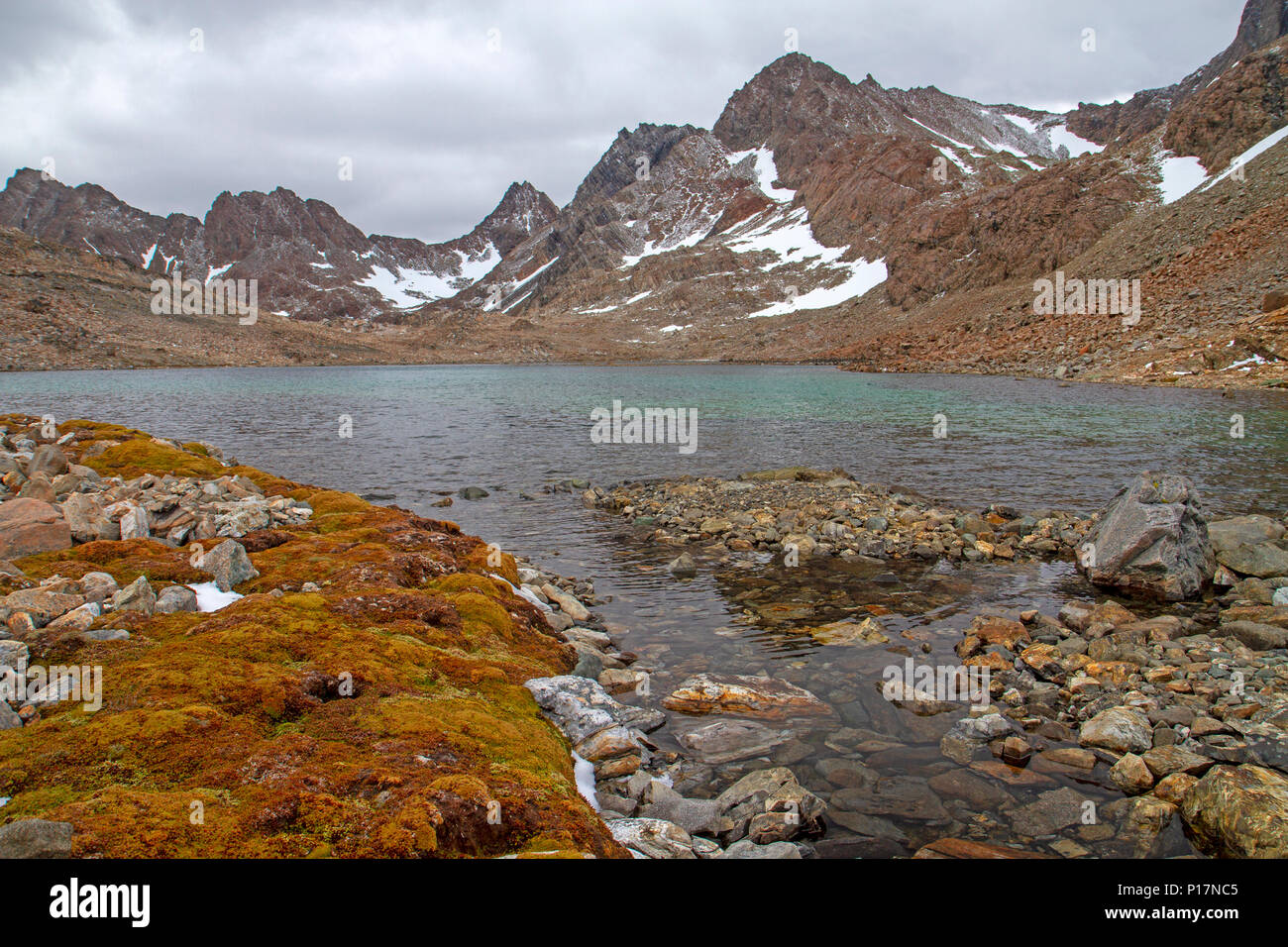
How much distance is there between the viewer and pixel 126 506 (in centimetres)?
1195

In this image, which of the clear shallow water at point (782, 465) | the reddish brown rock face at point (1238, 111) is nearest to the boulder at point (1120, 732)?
the clear shallow water at point (782, 465)

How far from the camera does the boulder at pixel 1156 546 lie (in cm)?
1359

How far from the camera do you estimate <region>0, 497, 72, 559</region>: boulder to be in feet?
32.0

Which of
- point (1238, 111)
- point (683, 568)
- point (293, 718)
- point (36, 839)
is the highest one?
point (1238, 111)

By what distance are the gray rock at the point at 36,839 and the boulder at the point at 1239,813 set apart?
950 centimetres

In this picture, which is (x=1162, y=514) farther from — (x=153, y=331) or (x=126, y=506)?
(x=153, y=331)

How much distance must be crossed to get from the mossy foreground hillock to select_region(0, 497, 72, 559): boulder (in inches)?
2.2

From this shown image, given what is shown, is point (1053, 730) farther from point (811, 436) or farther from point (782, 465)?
point (811, 436)

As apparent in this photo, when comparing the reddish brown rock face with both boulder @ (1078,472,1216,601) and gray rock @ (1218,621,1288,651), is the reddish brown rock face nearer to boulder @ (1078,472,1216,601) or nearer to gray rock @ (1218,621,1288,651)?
boulder @ (1078,472,1216,601)

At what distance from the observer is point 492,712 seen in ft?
24.2

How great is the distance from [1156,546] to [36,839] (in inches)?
703

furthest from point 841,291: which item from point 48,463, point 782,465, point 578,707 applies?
point 578,707
